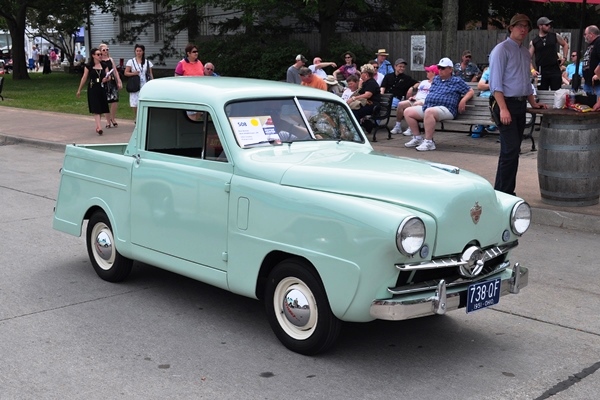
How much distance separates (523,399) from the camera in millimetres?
4465

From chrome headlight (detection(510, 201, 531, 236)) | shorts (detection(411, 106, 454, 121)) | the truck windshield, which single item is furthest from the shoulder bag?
chrome headlight (detection(510, 201, 531, 236))

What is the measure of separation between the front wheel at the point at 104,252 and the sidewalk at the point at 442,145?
4932 mm

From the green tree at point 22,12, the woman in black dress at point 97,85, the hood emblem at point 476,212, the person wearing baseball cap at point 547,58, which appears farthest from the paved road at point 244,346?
the green tree at point 22,12

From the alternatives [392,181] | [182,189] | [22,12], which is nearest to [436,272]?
[392,181]

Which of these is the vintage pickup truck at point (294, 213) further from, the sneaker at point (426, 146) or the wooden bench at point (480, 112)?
the wooden bench at point (480, 112)

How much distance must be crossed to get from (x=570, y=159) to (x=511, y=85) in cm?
107

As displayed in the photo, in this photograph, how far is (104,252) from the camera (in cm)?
674

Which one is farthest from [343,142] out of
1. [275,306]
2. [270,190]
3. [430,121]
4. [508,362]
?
[430,121]

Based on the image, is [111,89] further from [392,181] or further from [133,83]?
[392,181]

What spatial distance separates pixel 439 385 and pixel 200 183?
2.15m

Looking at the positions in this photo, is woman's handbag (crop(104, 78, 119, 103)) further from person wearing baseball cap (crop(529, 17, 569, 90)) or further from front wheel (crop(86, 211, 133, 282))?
front wheel (crop(86, 211, 133, 282))

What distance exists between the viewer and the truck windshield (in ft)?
18.9

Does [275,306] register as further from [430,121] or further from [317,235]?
[430,121]

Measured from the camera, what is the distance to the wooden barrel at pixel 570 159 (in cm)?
899
